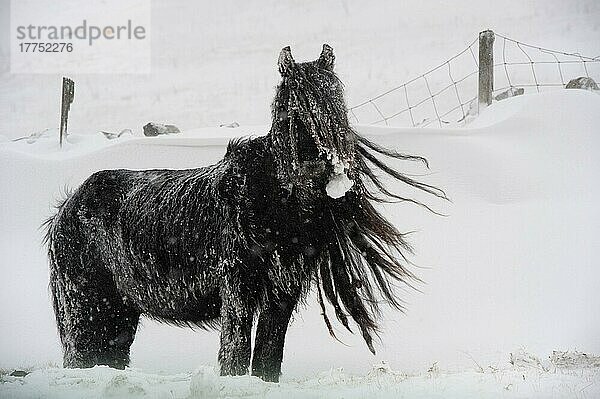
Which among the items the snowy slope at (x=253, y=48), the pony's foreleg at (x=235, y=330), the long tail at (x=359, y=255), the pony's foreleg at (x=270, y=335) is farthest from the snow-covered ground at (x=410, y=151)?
the pony's foreleg at (x=235, y=330)

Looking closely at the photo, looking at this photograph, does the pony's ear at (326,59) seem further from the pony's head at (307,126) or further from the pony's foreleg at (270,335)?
the pony's foreleg at (270,335)

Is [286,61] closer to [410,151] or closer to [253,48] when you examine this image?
[253,48]

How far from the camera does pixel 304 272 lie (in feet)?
10.5

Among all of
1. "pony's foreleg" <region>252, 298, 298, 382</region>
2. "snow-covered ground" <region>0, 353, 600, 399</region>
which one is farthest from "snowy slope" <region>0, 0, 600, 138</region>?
"snow-covered ground" <region>0, 353, 600, 399</region>

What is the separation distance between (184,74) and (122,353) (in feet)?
4.93

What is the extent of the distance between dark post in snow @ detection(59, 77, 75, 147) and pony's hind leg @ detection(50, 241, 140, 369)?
903 millimetres

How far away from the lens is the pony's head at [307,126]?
10.4 feet

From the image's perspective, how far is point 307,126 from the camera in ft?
10.4

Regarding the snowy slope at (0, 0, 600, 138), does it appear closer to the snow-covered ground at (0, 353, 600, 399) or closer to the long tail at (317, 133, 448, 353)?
the long tail at (317, 133, 448, 353)

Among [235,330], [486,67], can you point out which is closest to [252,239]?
[235,330]

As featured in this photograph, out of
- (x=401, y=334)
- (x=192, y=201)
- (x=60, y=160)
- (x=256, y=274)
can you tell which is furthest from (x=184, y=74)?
(x=401, y=334)

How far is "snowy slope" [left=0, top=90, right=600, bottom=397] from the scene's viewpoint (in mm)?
3848

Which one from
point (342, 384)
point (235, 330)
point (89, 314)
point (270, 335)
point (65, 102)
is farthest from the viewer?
point (65, 102)

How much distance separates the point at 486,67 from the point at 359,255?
146 cm
